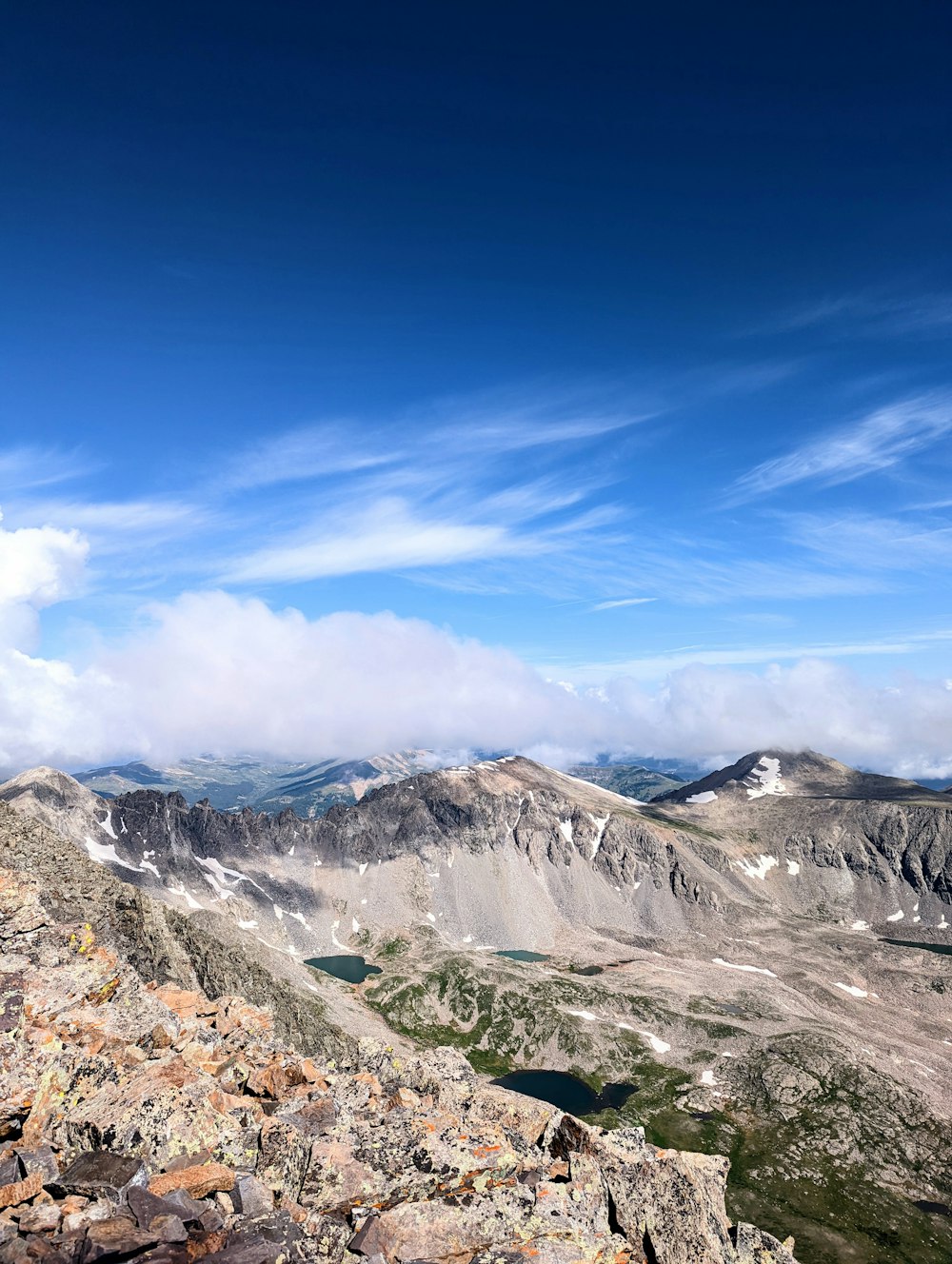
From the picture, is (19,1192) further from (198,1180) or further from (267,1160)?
(267,1160)

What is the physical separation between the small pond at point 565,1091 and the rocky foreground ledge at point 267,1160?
150194mm

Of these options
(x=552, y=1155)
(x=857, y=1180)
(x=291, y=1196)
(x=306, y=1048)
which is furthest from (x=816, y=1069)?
(x=291, y=1196)

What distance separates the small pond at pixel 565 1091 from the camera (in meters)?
156

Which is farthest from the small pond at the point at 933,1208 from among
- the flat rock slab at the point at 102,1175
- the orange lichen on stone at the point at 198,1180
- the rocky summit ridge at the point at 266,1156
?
the flat rock slab at the point at 102,1175

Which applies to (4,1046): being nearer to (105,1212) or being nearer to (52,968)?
(52,968)

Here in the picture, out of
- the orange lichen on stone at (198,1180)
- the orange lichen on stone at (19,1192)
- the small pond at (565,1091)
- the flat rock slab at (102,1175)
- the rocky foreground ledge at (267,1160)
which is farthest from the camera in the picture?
the small pond at (565,1091)

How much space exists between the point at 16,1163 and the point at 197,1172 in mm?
4899

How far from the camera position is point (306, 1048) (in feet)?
308

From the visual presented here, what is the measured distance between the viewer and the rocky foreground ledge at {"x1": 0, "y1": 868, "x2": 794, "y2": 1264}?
17406 millimetres

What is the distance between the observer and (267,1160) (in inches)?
871

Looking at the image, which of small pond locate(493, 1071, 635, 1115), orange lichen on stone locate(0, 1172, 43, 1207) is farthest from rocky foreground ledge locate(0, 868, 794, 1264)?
small pond locate(493, 1071, 635, 1115)

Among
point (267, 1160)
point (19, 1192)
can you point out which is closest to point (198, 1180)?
point (267, 1160)

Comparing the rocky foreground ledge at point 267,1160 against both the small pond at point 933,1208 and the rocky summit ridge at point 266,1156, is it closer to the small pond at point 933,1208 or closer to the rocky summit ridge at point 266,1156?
the rocky summit ridge at point 266,1156

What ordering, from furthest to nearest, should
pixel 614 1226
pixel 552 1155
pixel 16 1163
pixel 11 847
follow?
pixel 11 847 → pixel 552 1155 → pixel 614 1226 → pixel 16 1163
